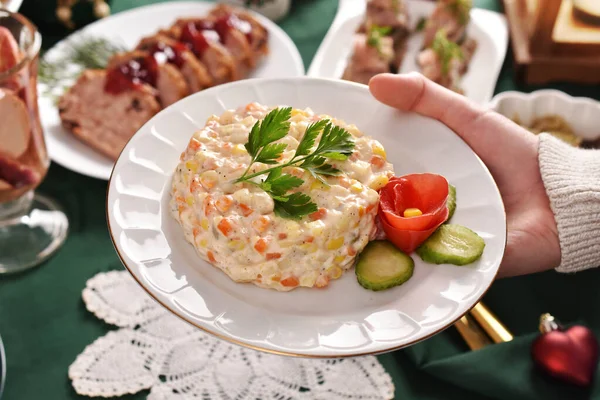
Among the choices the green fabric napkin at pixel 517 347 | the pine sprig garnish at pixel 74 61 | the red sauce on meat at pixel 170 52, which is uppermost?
the red sauce on meat at pixel 170 52

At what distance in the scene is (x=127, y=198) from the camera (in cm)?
227

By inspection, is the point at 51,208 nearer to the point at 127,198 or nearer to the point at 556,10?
the point at 127,198

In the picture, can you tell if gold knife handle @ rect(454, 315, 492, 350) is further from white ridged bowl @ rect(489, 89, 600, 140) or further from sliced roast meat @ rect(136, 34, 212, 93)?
sliced roast meat @ rect(136, 34, 212, 93)

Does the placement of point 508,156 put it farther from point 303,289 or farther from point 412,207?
point 303,289

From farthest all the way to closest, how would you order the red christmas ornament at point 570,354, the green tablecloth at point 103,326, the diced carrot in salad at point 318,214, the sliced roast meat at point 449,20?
the sliced roast meat at point 449,20 → the green tablecloth at point 103,326 → the red christmas ornament at point 570,354 → the diced carrot in salad at point 318,214

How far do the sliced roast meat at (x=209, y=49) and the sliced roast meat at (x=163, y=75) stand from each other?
235 millimetres

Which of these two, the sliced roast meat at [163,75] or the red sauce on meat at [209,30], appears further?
the red sauce on meat at [209,30]

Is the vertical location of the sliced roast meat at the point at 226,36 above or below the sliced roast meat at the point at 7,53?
below

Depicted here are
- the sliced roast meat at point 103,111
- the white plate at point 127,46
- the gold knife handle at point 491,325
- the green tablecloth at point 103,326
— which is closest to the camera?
the green tablecloth at point 103,326

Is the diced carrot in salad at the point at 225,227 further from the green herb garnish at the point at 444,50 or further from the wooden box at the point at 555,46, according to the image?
the wooden box at the point at 555,46

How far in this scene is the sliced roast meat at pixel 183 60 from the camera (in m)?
3.81

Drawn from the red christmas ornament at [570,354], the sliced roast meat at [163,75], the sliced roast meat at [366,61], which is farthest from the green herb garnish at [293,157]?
the sliced roast meat at [366,61]

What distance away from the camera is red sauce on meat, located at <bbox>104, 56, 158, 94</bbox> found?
12.0ft

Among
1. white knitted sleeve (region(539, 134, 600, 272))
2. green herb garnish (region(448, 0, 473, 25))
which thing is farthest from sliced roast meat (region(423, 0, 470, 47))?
white knitted sleeve (region(539, 134, 600, 272))
